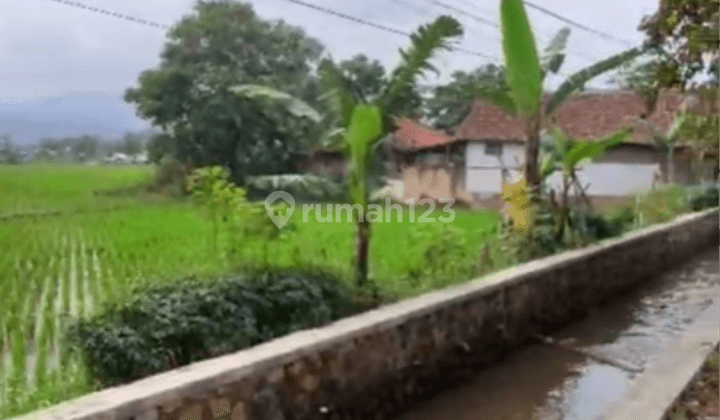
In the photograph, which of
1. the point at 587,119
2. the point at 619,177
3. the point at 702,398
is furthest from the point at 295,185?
the point at 587,119

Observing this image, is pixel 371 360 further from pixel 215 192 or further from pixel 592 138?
pixel 592 138

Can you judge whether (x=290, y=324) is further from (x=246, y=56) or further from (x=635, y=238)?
(x=635, y=238)

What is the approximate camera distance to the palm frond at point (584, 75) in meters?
8.06

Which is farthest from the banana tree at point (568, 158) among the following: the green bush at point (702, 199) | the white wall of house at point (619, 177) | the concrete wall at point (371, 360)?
the white wall of house at point (619, 177)

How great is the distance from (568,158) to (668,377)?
14.4 ft

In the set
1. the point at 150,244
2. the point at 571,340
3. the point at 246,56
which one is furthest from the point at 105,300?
the point at 571,340

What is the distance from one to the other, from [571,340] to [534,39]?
2.92 meters

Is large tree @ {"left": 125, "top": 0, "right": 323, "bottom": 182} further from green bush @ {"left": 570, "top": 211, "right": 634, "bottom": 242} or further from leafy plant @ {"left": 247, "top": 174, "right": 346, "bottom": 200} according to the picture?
green bush @ {"left": 570, "top": 211, "right": 634, "bottom": 242}

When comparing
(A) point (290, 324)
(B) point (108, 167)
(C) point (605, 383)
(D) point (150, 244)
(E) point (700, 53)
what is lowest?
(C) point (605, 383)

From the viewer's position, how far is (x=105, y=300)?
12.5ft

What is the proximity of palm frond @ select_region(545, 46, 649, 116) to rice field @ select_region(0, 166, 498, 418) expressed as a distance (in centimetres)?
364

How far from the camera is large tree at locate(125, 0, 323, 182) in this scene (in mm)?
5160

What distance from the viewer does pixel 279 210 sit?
16.3ft

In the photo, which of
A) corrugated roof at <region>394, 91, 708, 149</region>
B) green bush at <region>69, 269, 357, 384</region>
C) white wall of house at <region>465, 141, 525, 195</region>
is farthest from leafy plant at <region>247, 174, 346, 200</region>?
corrugated roof at <region>394, 91, 708, 149</region>
